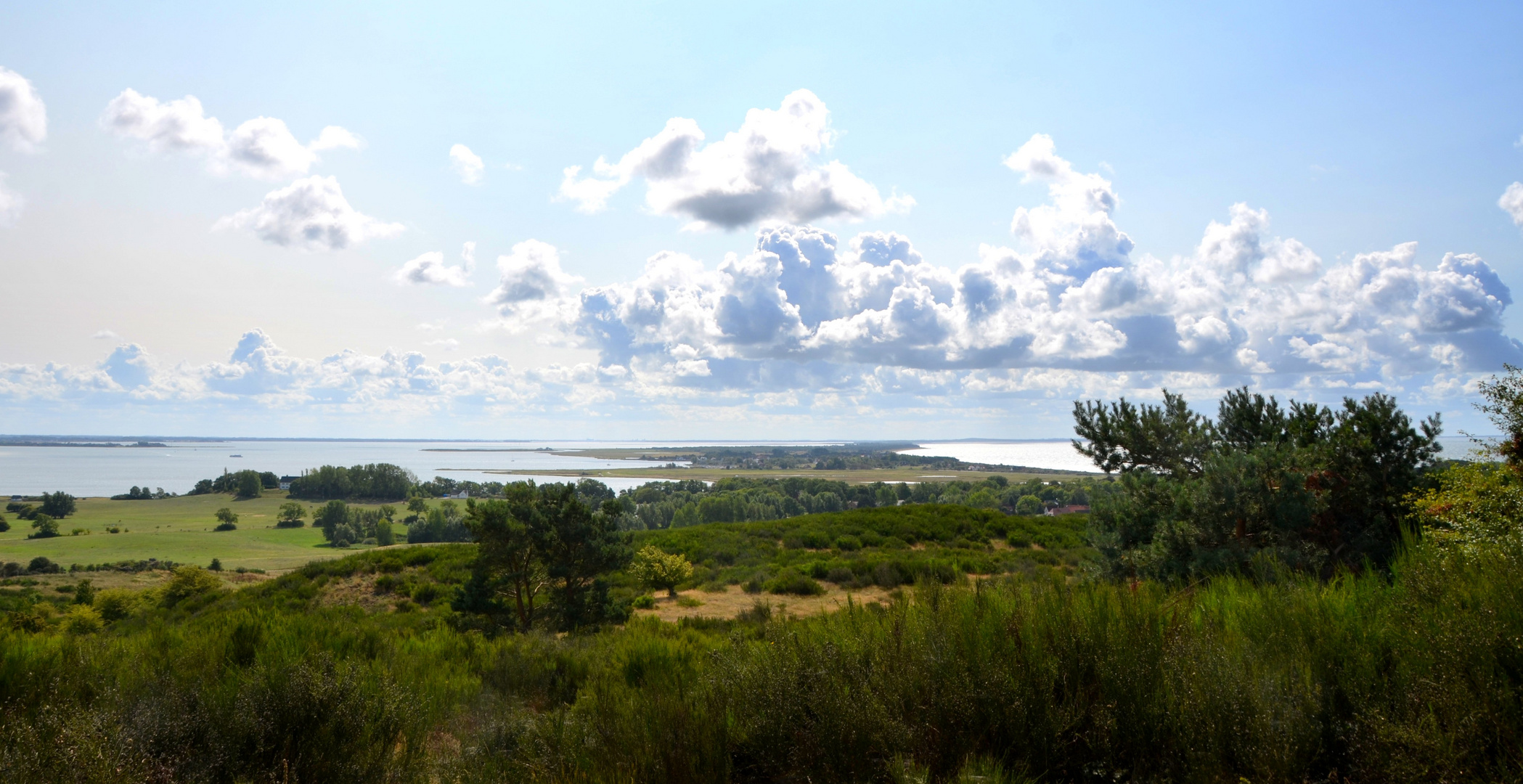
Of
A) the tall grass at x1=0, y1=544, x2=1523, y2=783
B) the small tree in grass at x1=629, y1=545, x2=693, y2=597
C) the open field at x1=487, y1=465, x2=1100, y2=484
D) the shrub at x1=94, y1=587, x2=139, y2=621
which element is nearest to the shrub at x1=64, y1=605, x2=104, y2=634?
the shrub at x1=94, y1=587, x2=139, y2=621

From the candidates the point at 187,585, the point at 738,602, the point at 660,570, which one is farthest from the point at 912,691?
the point at 187,585

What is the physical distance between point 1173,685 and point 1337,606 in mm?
1474

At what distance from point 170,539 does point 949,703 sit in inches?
3414

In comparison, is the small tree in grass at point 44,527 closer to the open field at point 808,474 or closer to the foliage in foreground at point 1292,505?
the open field at point 808,474

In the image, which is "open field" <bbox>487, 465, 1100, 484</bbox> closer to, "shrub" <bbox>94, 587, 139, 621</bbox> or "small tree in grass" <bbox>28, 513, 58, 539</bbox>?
"small tree in grass" <bbox>28, 513, 58, 539</bbox>

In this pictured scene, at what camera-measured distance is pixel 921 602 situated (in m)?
4.80

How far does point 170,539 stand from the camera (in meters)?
66.9

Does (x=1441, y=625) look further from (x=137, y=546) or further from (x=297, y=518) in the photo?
(x=297, y=518)

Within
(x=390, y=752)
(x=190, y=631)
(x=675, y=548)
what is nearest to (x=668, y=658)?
(x=390, y=752)

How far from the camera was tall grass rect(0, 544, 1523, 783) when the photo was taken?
2854mm

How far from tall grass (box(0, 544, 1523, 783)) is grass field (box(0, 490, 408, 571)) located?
41.4 metres

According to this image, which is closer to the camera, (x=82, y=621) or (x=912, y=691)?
(x=912, y=691)

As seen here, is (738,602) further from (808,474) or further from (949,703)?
(808,474)

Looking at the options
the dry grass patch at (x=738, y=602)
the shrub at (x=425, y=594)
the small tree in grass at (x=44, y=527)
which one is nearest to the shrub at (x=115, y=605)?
the shrub at (x=425, y=594)
